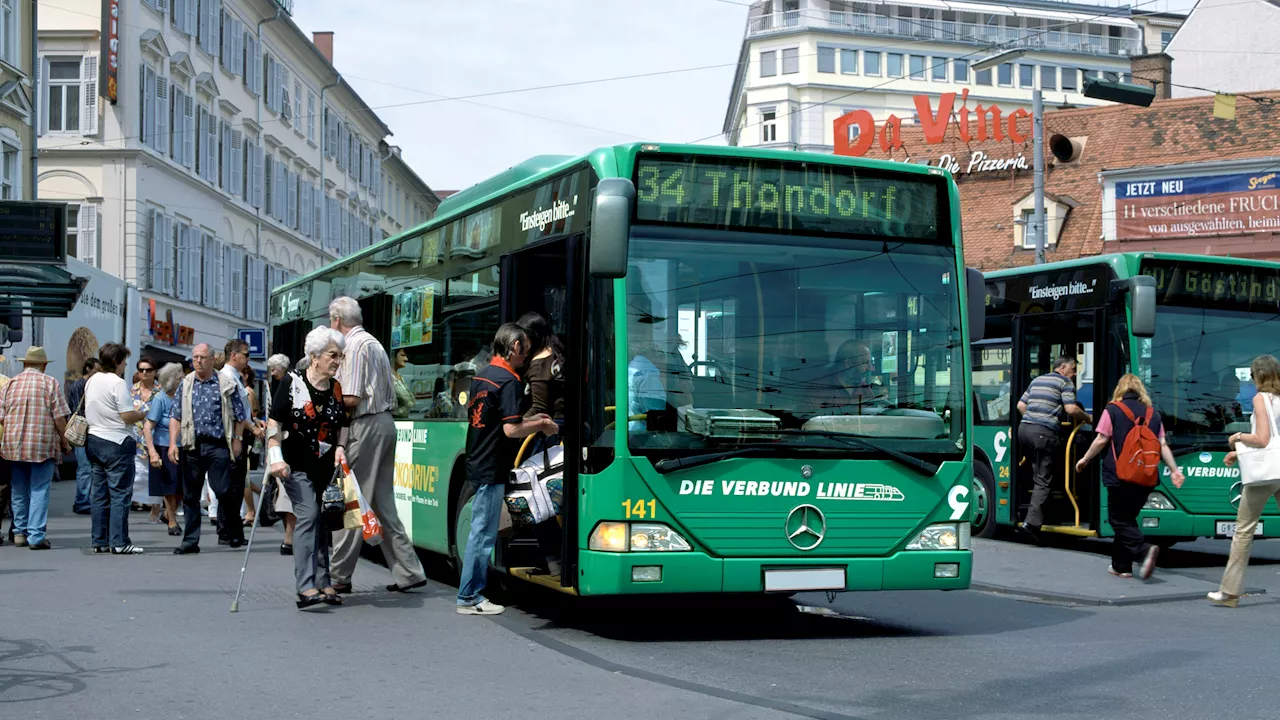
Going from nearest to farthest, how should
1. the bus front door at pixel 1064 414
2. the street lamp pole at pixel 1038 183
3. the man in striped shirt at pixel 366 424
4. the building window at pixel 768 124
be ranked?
the man in striped shirt at pixel 366 424
the bus front door at pixel 1064 414
the street lamp pole at pixel 1038 183
the building window at pixel 768 124

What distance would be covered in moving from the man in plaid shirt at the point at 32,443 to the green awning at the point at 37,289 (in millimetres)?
6558

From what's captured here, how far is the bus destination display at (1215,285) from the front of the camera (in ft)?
46.7

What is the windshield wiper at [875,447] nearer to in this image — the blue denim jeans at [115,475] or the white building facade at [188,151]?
the blue denim jeans at [115,475]

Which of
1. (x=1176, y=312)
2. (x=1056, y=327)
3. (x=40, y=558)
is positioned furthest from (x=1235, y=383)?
(x=40, y=558)

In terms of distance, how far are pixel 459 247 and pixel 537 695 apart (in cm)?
510

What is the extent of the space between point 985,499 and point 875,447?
8452 mm

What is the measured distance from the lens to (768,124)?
92.6 m

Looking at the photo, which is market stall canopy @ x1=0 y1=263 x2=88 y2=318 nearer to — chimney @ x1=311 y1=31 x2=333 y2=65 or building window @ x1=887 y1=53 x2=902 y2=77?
chimney @ x1=311 y1=31 x2=333 y2=65

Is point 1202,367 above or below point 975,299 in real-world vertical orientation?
below

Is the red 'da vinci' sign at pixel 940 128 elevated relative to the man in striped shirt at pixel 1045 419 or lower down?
elevated

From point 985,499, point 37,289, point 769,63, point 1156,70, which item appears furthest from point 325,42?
point 985,499

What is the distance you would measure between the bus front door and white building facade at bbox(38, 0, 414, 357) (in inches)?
796

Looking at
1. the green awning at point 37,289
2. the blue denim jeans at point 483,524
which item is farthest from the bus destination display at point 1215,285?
the green awning at point 37,289

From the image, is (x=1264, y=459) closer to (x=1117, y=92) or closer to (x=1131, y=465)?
(x=1131, y=465)
